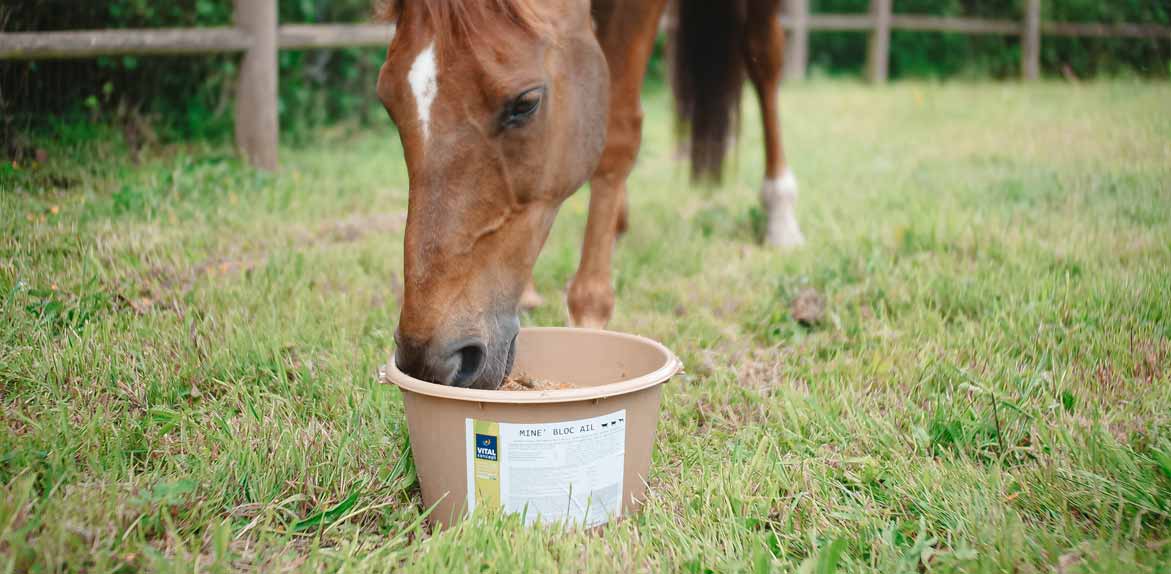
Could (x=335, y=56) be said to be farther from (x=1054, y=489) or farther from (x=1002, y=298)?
(x=1054, y=489)

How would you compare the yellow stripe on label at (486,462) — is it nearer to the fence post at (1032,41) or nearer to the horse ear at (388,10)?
the horse ear at (388,10)

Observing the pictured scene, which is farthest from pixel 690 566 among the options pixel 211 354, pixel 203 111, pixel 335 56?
pixel 335 56

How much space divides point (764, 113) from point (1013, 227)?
117cm

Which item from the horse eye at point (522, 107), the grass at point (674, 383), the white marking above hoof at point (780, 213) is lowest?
the grass at point (674, 383)

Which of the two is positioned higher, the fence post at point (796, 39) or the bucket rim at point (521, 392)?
the fence post at point (796, 39)

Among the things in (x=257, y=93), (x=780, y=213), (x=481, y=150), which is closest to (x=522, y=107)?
(x=481, y=150)

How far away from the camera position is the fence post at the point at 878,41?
11375 mm

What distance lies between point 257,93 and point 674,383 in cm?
326

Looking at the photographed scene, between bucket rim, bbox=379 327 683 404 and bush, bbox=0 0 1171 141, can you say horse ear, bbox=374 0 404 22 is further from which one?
bucket rim, bbox=379 327 683 404

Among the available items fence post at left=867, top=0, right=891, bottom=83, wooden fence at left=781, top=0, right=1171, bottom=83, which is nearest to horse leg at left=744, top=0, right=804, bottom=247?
wooden fence at left=781, top=0, right=1171, bottom=83

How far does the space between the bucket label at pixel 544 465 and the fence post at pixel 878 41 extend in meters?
10.9

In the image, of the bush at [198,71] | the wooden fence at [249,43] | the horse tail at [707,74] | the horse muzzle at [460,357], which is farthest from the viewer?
the horse tail at [707,74]

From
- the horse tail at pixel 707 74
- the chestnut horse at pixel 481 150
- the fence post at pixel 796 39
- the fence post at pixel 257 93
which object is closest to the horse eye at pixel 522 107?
the chestnut horse at pixel 481 150

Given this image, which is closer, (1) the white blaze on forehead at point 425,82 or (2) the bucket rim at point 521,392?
(2) the bucket rim at point 521,392
